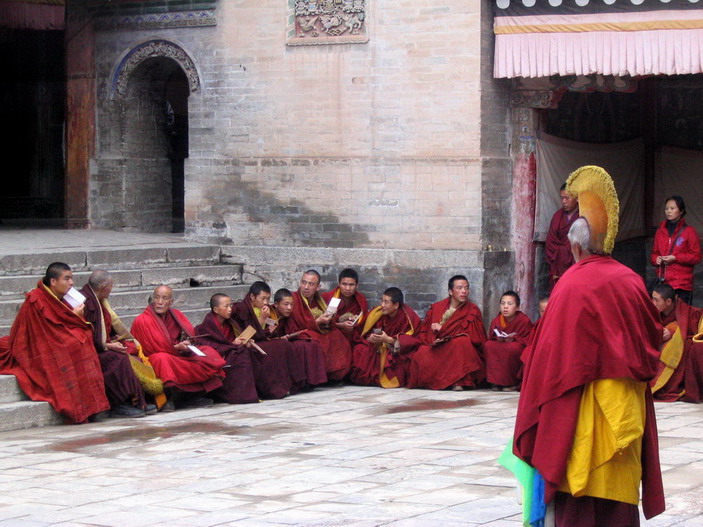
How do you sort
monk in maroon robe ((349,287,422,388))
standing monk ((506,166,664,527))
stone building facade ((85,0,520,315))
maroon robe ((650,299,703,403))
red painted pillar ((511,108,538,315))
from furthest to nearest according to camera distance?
red painted pillar ((511,108,538,315)) → stone building facade ((85,0,520,315)) → monk in maroon robe ((349,287,422,388)) → maroon robe ((650,299,703,403)) → standing monk ((506,166,664,527))

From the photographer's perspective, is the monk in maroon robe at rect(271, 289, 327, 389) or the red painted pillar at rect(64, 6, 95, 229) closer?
the monk in maroon robe at rect(271, 289, 327, 389)

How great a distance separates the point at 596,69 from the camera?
43.1ft

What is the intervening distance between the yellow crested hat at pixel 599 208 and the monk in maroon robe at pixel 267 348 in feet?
22.3

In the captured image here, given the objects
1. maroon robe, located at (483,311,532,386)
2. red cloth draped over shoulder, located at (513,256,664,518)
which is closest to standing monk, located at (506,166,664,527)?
red cloth draped over shoulder, located at (513,256,664,518)

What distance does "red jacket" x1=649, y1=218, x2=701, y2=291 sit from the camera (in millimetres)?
13023

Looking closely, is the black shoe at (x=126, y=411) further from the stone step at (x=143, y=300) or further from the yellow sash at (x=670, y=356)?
the yellow sash at (x=670, y=356)

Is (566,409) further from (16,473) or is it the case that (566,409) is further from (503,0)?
(503,0)

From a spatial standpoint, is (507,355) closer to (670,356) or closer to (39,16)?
(670,356)

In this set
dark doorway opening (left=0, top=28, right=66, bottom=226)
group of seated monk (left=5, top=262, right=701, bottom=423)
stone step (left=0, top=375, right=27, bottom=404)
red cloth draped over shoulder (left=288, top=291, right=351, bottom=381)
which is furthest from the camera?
dark doorway opening (left=0, top=28, right=66, bottom=226)

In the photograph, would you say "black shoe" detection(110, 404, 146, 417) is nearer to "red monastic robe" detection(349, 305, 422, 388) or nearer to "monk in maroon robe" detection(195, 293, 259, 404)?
"monk in maroon robe" detection(195, 293, 259, 404)

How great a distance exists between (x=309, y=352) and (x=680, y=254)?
3.92 metres

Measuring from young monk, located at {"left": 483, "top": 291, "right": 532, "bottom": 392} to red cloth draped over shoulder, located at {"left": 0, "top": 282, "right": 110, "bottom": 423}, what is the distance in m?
3.83

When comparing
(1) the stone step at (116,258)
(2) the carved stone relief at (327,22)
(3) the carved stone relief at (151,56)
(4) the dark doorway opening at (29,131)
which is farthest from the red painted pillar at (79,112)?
(2) the carved stone relief at (327,22)

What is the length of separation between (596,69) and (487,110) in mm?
1245
